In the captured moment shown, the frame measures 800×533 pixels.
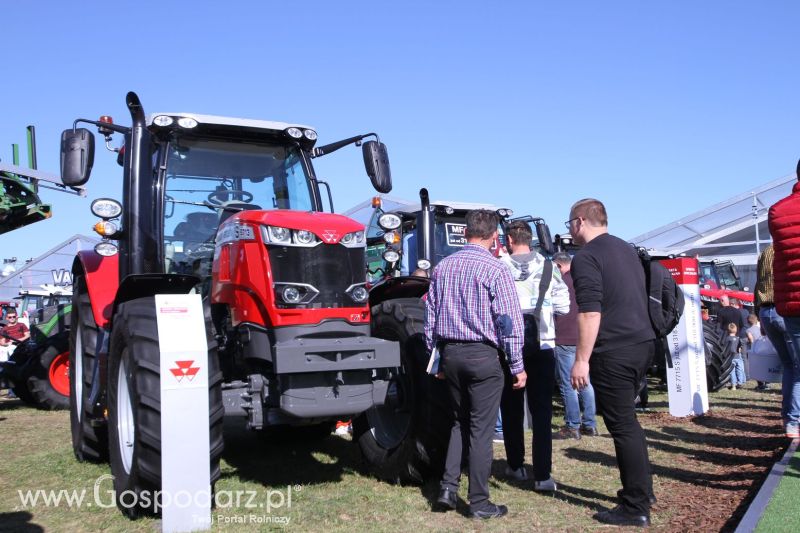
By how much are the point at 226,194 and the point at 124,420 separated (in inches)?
71.0

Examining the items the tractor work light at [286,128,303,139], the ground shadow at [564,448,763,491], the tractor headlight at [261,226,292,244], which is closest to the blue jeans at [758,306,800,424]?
the ground shadow at [564,448,763,491]

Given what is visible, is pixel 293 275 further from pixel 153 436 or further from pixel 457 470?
pixel 457 470

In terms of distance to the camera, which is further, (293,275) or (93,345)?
(93,345)

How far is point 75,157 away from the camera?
502 cm

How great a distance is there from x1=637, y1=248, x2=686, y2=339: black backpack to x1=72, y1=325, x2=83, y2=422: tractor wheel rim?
4742 millimetres

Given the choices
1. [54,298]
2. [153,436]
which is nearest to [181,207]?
[153,436]

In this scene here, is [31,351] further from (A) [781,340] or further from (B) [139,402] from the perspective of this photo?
(A) [781,340]

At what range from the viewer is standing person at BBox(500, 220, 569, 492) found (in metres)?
5.17

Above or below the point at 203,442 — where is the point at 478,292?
above

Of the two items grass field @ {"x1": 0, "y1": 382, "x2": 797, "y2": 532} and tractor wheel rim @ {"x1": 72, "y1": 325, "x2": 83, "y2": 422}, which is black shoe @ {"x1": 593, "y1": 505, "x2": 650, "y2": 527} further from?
tractor wheel rim @ {"x1": 72, "y1": 325, "x2": 83, "y2": 422}

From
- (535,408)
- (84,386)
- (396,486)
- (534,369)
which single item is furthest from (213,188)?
(535,408)

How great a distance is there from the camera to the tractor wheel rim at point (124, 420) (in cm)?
471

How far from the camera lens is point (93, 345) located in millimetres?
6066

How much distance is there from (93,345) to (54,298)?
A: 30.9 ft
